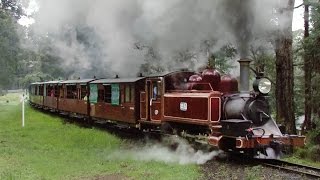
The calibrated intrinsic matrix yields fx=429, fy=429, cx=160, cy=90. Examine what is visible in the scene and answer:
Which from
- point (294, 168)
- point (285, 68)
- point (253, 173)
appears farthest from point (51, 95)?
point (253, 173)

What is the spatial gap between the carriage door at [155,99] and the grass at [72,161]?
141 cm

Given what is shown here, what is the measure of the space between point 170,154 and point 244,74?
2.95m

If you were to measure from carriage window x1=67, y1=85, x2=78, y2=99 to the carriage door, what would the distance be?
28.6 feet

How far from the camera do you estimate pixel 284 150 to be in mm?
9102

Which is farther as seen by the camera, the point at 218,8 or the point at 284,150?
the point at 218,8

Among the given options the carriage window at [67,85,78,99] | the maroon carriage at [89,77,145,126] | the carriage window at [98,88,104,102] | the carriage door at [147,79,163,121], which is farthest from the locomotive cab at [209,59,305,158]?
the carriage window at [67,85,78,99]

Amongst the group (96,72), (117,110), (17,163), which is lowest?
(17,163)

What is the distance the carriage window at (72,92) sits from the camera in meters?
20.7

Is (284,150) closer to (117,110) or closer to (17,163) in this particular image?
(17,163)

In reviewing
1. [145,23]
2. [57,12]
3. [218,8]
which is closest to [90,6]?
[57,12]

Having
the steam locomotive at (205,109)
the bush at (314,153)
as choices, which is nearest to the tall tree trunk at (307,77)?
the bush at (314,153)

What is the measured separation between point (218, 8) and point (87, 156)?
15.8ft

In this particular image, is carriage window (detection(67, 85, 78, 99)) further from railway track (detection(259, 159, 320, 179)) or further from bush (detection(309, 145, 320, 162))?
railway track (detection(259, 159, 320, 179))

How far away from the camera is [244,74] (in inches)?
367
